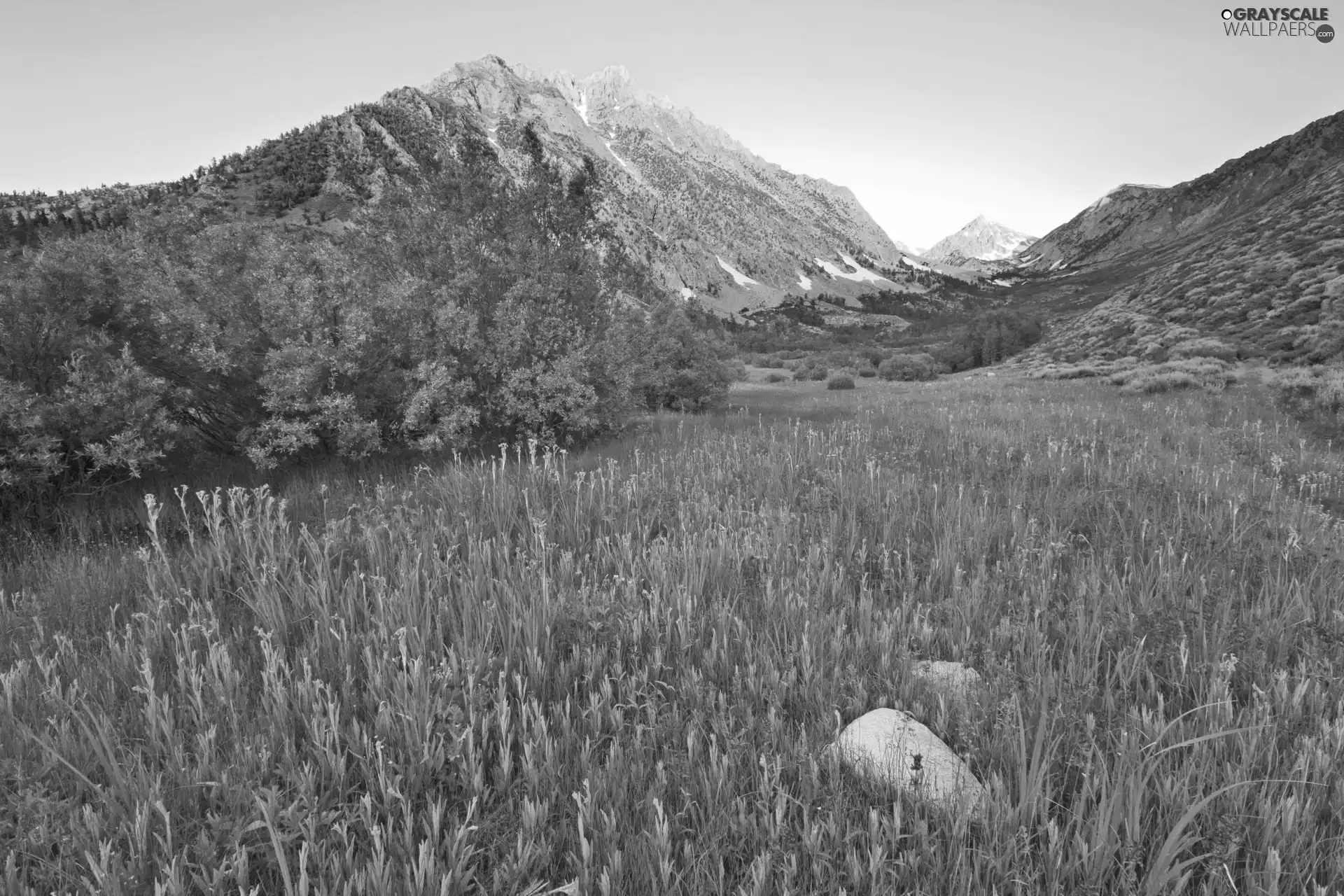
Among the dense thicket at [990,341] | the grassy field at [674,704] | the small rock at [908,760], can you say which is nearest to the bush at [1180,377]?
the grassy field at [674,704]

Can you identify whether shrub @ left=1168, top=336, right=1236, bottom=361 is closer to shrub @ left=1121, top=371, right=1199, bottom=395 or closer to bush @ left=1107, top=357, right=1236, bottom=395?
bush @ left=1107, top=357, right=1236, bottom=395

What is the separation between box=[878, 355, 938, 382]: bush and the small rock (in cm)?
4300

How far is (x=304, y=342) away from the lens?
7.56 meters

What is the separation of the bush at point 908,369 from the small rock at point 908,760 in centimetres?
4300

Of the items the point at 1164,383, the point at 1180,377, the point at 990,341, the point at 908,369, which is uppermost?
the point at 990,341

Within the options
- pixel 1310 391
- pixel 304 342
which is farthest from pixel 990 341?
pixel 304 342

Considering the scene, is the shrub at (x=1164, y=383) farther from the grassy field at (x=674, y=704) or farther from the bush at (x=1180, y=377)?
the grassy field at (x=674, y=704)

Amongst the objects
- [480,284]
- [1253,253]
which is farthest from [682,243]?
[480,284]

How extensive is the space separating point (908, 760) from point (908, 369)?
151ft

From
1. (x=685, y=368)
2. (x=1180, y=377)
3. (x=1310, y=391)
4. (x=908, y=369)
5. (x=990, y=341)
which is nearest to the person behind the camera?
(x=1310, y=391)

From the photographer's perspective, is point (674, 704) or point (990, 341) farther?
point (990, 341)

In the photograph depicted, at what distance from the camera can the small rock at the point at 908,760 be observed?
1718mm

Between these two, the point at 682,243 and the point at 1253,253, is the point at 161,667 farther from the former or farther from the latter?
the point at 682,243

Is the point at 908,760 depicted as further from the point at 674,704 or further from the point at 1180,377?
the point at 1180,377
